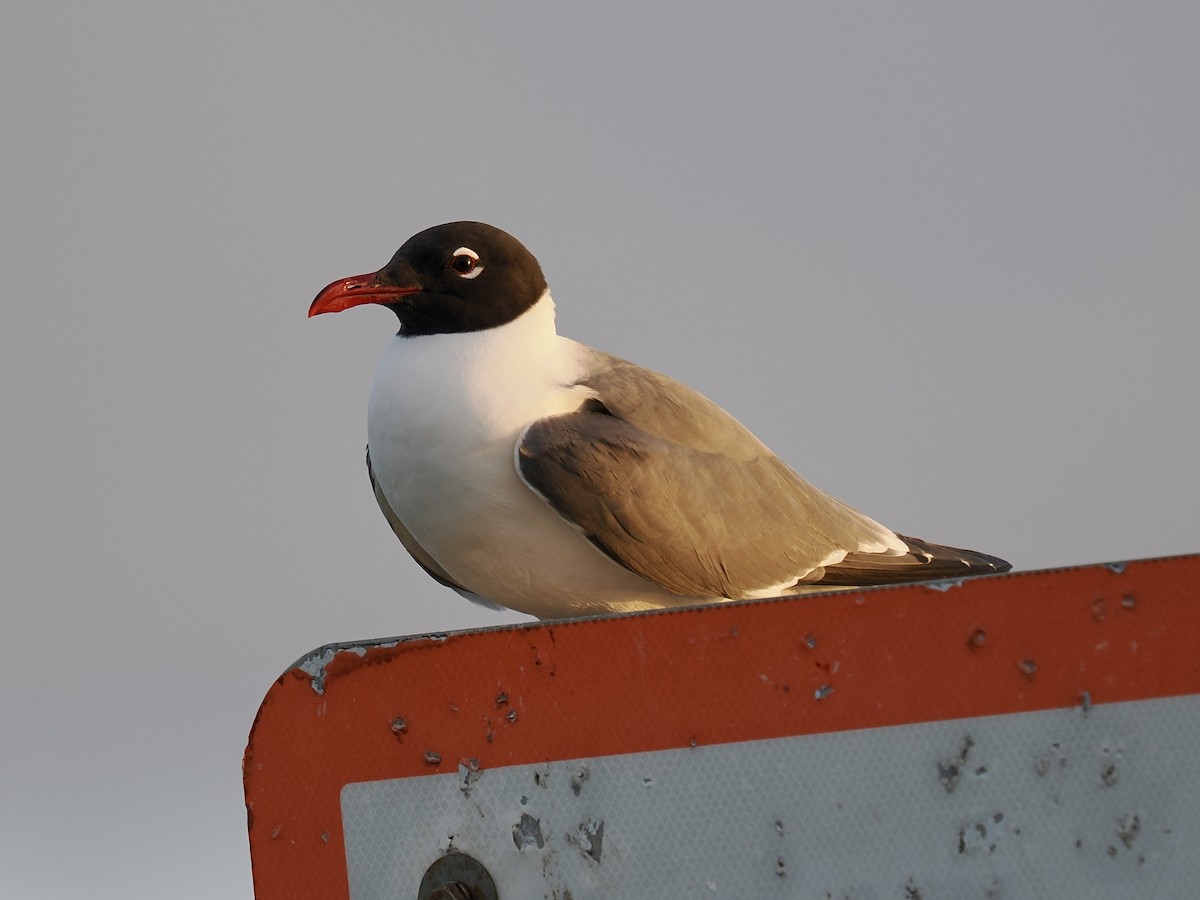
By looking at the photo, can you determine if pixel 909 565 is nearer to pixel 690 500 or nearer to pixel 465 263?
pixel 690 500

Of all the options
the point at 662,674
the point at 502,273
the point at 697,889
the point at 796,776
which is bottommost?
the point at 697,889

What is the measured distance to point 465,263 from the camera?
10.9 ft

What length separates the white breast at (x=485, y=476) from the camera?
3.00 m

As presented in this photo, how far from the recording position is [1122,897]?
1516 mm

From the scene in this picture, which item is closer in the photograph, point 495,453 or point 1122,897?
point 1122,897

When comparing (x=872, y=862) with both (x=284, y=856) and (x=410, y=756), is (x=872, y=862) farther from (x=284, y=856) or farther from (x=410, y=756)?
(x=284, y=856)

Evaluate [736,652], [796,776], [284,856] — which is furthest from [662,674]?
[284,856]

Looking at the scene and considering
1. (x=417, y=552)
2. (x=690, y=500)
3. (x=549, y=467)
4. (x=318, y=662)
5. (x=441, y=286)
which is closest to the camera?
(x=318, y=662)

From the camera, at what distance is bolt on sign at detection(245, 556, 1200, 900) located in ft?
5.08

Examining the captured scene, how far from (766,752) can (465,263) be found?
1920 millimetres

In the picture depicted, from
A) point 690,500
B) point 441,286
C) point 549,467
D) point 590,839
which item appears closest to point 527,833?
point 590,839

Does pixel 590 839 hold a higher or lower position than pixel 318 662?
lower

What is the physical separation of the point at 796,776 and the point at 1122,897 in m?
0.36

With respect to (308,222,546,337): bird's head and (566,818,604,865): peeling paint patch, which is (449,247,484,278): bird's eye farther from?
(566,818,604,865): peeling paint patch
